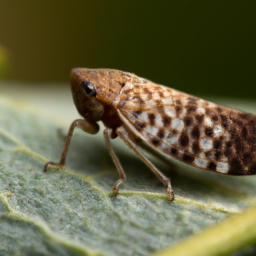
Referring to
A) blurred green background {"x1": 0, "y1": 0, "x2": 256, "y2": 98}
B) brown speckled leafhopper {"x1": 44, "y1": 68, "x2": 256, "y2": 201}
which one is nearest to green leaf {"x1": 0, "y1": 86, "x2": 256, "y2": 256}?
brown speckled leafhopper {"x1": 44, "y1": 68, "x2": 256, "y2": 201}

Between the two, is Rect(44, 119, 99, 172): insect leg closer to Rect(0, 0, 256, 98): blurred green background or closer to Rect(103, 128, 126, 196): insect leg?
Rect(103, 128, 126, 196): insect leg

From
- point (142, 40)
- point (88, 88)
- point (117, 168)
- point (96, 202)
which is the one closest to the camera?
point (96, 202)

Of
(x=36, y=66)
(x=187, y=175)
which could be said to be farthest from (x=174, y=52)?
(x=187, y=175)

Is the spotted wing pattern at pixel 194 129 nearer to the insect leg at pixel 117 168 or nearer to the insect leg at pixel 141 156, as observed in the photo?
the insect leg at pixel 141 156

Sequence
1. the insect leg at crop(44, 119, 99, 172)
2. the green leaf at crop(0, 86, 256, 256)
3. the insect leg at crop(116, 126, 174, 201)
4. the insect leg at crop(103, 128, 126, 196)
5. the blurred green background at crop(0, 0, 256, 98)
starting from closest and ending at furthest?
1. the green leaf at crop(0, 86, 256, 256)
2. the insect leg at crop(103, 128, 126, 196)
3. the insect leg at crop(116, 126, 174, 201)
4. the insect leg at crop(44, 119, 99, 172)
5. the blurred green background at crop(0, 0, 256, 98)

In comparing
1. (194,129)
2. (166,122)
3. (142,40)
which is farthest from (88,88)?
(142,40)

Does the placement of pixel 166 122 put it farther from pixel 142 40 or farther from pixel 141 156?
pixel 142 40
